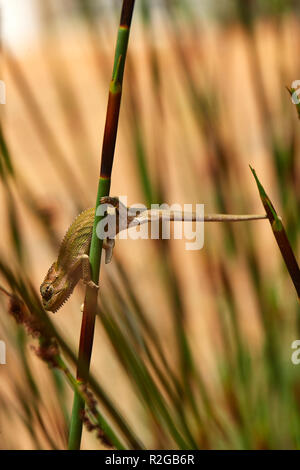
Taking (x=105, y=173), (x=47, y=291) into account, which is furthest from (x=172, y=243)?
(x=105, y=173)

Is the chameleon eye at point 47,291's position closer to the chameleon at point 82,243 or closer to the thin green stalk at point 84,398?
the chameleon at point 82,243

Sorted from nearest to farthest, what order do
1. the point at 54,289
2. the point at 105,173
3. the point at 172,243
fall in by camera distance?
the point at 105,173
the point at 54,289
the point at 172,243

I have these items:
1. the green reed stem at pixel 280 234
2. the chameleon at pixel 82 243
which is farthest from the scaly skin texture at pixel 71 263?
the green reed stem at pixel 280 234

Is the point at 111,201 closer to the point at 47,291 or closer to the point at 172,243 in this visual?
the point at 47,291

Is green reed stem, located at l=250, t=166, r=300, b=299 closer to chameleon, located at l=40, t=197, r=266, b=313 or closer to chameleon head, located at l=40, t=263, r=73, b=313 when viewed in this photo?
chameleon, located at l=40, t=197, r=266, b=313
